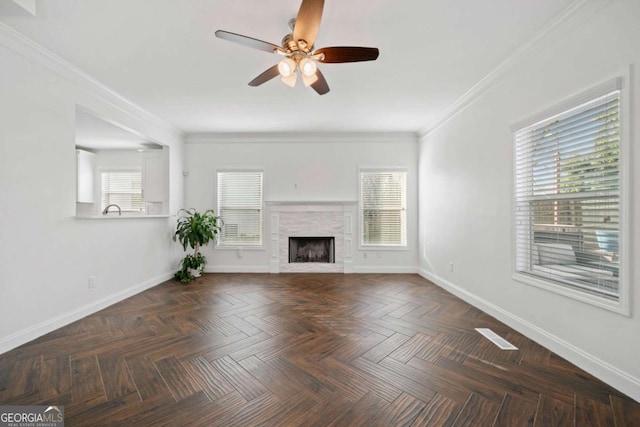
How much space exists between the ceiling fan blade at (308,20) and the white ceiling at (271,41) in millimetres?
243

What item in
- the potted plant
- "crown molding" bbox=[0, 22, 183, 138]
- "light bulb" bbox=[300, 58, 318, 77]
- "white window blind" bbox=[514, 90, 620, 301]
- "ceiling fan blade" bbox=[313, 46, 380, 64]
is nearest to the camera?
"white window blind" bbox=[514, 90, 620, 301]

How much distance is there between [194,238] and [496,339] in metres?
4.40

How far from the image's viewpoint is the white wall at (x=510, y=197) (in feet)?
5.73

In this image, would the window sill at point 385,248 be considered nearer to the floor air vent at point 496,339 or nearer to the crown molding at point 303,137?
the crown molding at point 303,137

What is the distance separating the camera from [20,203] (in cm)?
238

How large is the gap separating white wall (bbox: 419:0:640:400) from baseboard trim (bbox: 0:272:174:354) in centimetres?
447

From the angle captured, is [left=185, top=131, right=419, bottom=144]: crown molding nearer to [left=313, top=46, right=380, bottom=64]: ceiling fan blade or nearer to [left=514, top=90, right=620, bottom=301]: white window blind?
[left=514, top=90, right=620, bottom=301]: white window blind

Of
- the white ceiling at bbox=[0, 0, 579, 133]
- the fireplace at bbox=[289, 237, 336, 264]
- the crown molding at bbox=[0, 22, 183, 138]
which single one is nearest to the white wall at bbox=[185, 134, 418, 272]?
the fireplace at bbox=[289, 237, 336, 264]

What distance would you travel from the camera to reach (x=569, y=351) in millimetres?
2102

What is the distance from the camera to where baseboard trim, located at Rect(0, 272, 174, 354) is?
7.50ft

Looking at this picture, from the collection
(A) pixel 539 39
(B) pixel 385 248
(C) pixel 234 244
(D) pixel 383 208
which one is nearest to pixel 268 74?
(A) pixel 539 39

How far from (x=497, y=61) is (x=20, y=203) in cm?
459

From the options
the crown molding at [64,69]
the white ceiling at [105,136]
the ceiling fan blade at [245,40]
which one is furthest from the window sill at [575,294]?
the white ceiling at [105,136]

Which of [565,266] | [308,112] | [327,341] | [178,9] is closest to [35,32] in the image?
[178,9]
